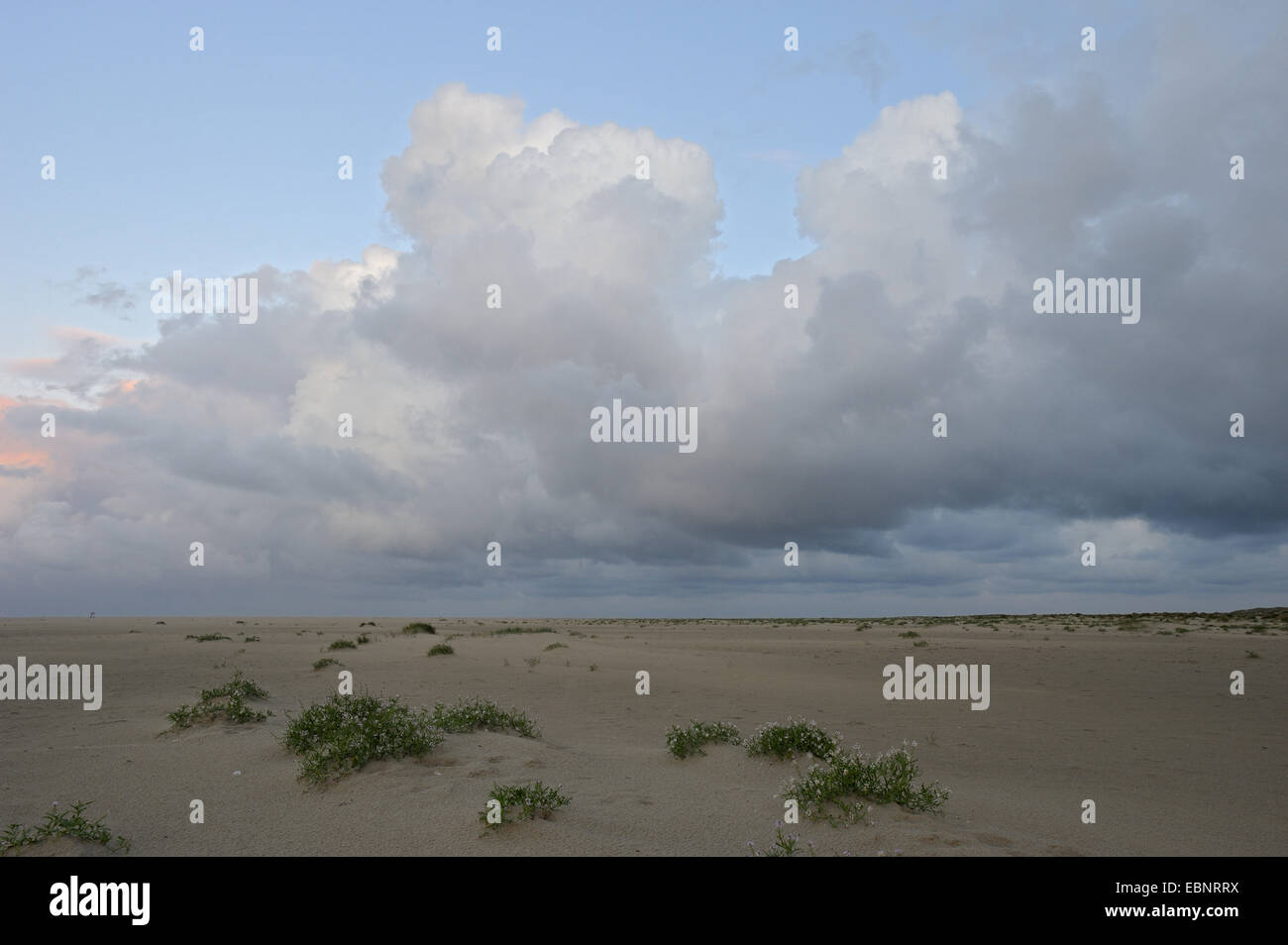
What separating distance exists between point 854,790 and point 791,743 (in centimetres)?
225

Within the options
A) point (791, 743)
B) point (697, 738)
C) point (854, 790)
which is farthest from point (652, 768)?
point (854, 790)

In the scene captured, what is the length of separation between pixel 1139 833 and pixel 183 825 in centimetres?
1009

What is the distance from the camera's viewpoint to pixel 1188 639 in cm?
4272

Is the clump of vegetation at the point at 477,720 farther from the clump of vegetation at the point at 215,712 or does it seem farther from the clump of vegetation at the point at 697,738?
the clump of vegetation at the point at 215,712

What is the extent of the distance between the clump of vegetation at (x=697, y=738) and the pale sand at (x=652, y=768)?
23cm

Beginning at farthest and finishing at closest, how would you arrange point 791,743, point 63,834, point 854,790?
point 791,743 → point 854,790 → point 63,834

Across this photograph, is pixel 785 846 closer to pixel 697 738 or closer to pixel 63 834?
pixel 697 738

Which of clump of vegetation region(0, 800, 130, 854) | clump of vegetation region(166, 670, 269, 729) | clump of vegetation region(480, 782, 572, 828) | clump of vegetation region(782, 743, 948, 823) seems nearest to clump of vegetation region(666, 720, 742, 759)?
clump of vegetation region(782, 743, 948, 823)

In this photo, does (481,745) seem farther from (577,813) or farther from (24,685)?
(24,685)

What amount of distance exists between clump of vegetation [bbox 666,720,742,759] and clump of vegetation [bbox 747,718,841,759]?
0.70 metres

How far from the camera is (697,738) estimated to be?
10.6 meters
